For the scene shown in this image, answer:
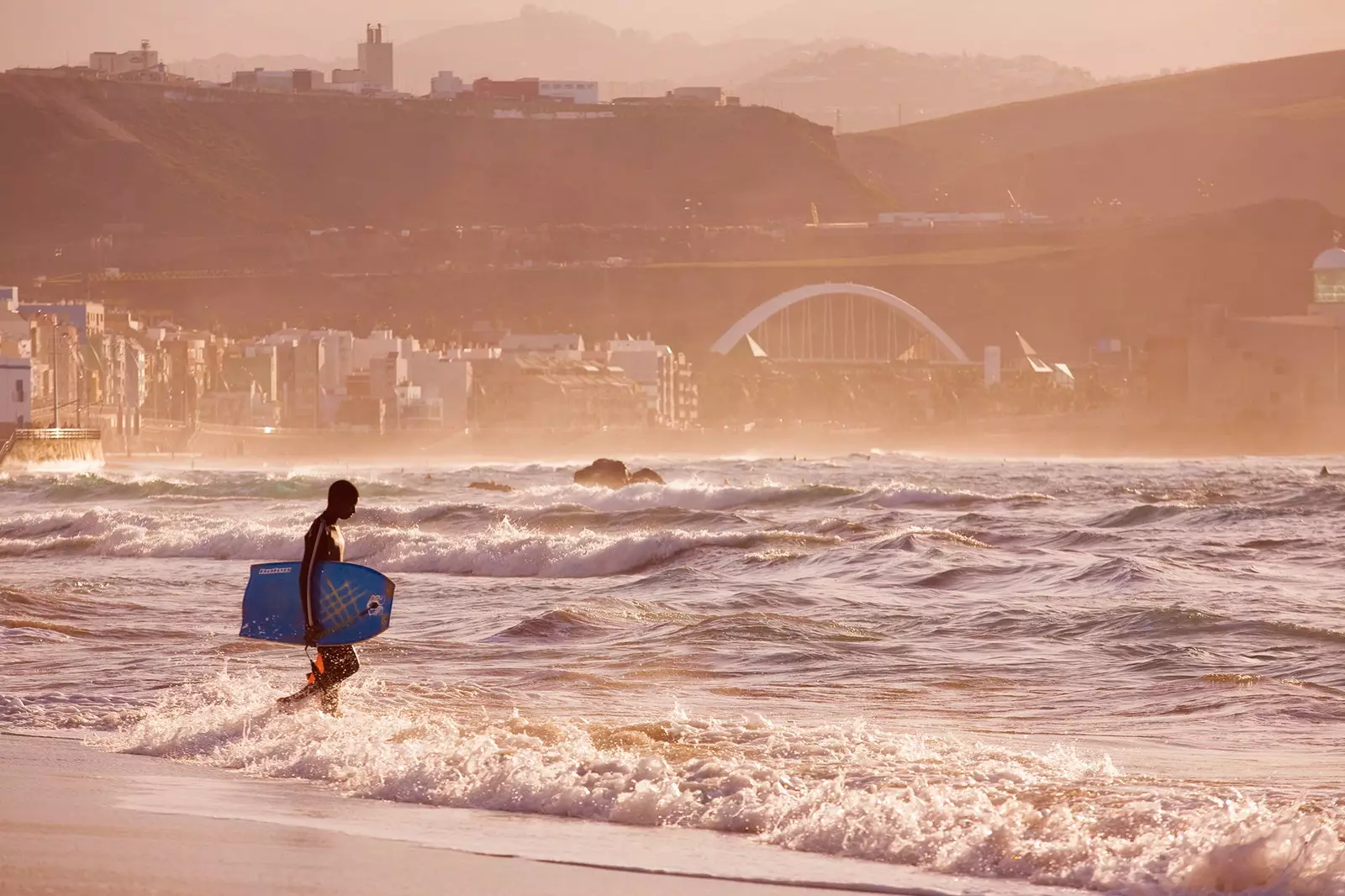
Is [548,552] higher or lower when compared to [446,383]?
lower

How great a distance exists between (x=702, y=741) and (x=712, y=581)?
1286 cm

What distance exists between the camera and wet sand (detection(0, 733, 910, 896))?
770 centimetres

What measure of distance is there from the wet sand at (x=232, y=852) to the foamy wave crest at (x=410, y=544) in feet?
57.8

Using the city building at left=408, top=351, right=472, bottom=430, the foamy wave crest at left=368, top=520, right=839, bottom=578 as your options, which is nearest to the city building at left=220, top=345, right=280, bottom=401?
the city building at left=408, top=351, right=472, bottom=430

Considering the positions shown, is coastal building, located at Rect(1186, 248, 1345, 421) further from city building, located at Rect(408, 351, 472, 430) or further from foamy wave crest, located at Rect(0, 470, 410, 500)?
foamy wave crest, located at Rect(0, 470, 410, 500)

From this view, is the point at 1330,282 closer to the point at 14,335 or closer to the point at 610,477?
the point at 14,335

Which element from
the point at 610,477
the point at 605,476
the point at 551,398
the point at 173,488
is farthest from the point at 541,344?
the point at 610,477

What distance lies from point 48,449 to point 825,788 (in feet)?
242

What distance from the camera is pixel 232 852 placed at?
8281 mm

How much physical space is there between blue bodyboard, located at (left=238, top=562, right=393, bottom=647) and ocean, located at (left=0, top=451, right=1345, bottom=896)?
68 cm

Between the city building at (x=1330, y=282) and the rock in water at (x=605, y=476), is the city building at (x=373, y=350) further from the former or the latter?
the rock in water at (x=605, y=476)

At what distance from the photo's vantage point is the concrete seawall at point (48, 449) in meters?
76.3

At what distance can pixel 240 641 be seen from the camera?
17.3 m

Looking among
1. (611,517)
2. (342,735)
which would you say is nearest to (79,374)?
(611,517)
